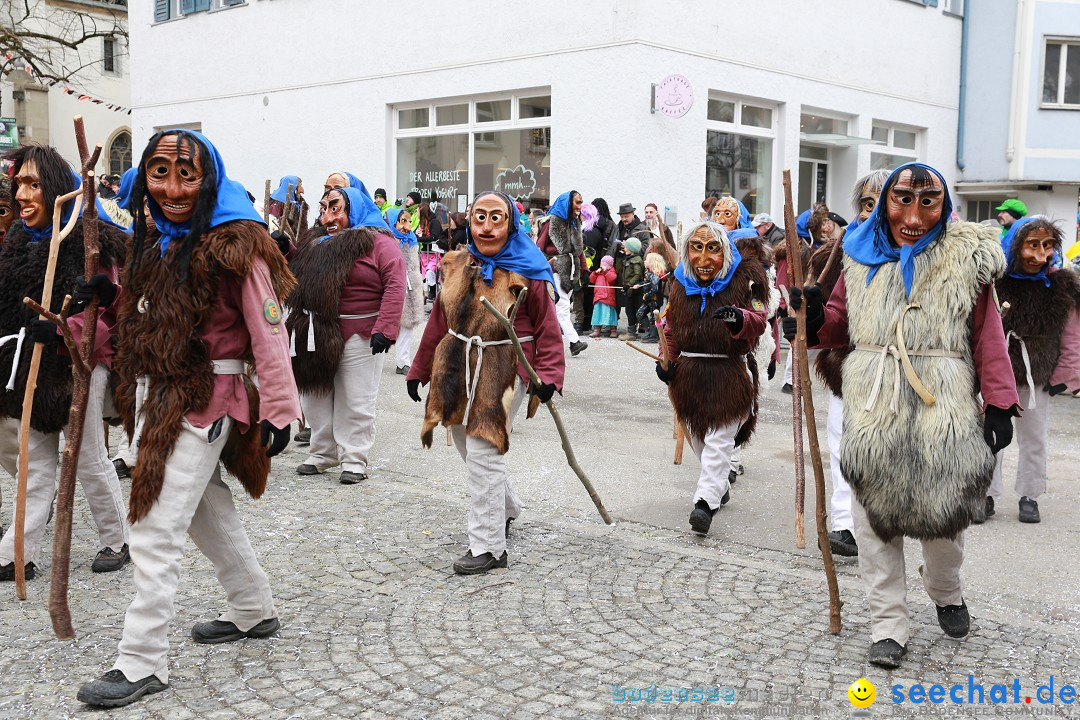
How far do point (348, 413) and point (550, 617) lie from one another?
315cm

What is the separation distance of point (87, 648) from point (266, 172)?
17671mm

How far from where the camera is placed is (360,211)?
24.0ft

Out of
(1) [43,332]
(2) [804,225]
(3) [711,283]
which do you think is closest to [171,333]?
(1) [43,332]

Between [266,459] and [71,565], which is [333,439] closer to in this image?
[71,565]

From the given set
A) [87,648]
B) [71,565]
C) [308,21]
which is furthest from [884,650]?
[308,21]

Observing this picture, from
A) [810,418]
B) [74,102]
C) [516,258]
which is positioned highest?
[74,102]

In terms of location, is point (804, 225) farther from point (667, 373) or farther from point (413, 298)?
point (413, 298)

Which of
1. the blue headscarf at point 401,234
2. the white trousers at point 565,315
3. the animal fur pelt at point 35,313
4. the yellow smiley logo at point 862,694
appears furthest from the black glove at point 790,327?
the white trousers at point 565,315

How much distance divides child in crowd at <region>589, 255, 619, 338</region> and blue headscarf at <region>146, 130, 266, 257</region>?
10.5 m

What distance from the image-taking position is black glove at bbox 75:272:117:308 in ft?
13.6

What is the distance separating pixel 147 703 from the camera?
12.2 feet

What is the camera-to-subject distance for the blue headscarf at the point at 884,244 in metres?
4.17

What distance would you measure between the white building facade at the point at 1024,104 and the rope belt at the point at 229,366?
20.2 metres

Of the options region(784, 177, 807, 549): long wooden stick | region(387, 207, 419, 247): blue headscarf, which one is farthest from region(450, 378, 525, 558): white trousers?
region(387, 207, 419, 247): blue headscarf
